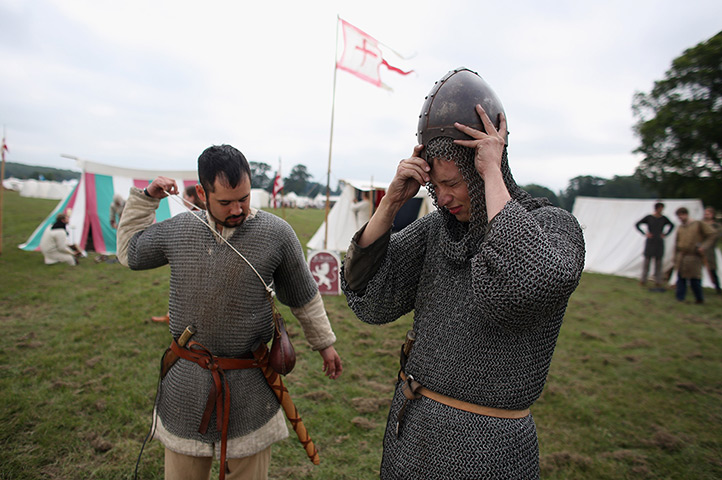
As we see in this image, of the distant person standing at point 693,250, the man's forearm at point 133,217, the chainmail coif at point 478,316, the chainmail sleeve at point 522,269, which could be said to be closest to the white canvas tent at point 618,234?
the distant person standing at point 693,250

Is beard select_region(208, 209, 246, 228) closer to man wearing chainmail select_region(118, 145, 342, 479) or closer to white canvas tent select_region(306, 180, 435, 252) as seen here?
man wearing chainmail select_region(118, 145, 342, 479)

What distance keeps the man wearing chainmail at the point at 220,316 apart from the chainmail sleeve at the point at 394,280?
1.91ft

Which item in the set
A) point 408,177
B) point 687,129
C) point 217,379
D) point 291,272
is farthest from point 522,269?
point 687,129

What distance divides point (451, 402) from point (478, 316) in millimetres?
278

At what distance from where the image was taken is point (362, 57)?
23.3 feet

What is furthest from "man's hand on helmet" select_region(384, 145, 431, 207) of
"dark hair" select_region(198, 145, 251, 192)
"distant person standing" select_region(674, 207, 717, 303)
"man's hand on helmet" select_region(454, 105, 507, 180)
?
"distant person standing" select_region(674, 207, 717, 303)

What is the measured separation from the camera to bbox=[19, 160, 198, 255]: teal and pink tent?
965cm

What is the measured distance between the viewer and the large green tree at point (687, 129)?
1852cm

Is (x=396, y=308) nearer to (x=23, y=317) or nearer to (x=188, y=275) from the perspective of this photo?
(x=188, y=275)

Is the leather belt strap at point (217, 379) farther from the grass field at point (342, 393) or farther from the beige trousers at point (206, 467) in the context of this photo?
the grass field at point (342, 393)

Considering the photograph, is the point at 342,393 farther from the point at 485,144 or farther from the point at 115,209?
the point at 115,209

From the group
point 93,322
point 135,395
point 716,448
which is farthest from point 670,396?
point 93,322

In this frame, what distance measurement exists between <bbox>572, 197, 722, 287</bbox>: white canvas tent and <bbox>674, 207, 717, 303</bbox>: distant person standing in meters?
2.06

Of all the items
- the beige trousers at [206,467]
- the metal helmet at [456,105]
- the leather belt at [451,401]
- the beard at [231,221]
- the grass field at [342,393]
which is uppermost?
the metal helmet at [456,105]
